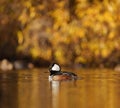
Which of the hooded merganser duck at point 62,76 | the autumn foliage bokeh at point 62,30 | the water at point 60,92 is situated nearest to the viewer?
the water at point 60,92

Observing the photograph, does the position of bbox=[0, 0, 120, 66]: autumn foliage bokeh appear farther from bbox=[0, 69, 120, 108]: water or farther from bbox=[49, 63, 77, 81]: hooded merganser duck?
bbox=[49, 63, 77, 81]: hooded merganser duck

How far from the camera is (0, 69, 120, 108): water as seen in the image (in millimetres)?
23328

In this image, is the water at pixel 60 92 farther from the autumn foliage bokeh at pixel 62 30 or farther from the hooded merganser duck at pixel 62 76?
the autumn foliage bokeh at pixel 62 30

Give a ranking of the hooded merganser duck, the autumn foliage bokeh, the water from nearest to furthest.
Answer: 1. the water
2. the hooded merganser duck
3. the autumn foliage bokeh

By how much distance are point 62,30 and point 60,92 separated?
19275 mm

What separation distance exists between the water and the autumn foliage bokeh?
990 cm

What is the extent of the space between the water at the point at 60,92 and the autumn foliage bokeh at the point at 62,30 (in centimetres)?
990

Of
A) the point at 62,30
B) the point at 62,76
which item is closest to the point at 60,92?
the point at 62,76

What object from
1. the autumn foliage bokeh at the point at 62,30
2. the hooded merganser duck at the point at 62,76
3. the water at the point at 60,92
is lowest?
the water at the point at 60,92

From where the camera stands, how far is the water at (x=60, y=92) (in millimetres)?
23328

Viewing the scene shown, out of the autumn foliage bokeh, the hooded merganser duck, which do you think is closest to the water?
the hooded merganser duck

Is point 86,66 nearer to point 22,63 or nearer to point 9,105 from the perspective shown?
point 22,63

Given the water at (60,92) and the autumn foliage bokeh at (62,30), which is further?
the autumn foliage bokeh at (62,30)

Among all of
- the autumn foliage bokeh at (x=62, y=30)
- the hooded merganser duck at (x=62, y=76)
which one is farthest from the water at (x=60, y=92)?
the autumn foliage bokeh at (x=62, y=30)
